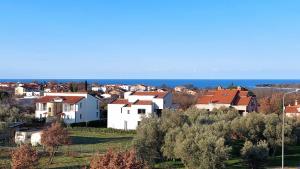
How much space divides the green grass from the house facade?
17115 mm

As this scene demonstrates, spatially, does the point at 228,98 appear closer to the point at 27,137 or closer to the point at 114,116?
the point at 114,116

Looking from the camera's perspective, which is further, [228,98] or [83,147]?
[228,98]

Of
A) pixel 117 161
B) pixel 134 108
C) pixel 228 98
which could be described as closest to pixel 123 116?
pixel 134 108

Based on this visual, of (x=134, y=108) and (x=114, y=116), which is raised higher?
(x=134, y=108)

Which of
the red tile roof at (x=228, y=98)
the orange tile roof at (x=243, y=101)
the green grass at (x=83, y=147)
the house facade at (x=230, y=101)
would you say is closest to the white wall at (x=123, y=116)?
the green grass at (x=83, y=147)

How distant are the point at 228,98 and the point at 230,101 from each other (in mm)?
1504

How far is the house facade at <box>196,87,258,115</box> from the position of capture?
3076 inches

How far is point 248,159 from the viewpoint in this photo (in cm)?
4216

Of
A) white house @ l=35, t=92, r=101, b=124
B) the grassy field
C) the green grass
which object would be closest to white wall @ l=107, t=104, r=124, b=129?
white house @ l=35, t=92, r=101, b=124

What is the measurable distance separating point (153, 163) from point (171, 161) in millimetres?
2998

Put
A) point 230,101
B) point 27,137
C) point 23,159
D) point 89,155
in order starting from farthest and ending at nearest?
point 230,101 < point 27,137 < point 89,155 < point 23,159

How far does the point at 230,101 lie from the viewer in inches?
3091

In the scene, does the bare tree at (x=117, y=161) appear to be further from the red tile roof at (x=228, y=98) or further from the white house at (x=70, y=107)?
the white house at (x=70, y=107)

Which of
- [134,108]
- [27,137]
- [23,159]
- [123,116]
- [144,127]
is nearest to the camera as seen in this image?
[23,159]
